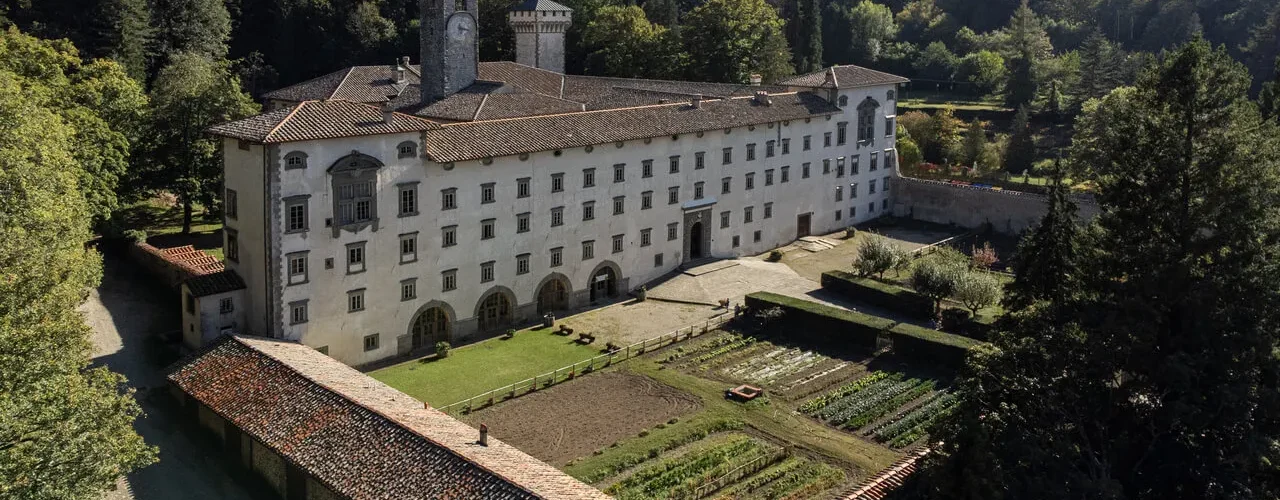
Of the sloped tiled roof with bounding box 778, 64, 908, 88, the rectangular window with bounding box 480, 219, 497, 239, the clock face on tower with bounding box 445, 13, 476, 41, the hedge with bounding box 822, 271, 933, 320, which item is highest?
the clock face on tower with bounding box 445, 13, 476, 41

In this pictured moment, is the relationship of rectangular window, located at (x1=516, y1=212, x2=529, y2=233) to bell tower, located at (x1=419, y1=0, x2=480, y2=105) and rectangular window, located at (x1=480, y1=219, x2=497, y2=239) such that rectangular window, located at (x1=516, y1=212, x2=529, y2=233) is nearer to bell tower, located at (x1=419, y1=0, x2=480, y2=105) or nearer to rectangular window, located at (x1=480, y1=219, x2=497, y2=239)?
rectangular window, located at (x1=480, y1=219, x2=497, y2=239)

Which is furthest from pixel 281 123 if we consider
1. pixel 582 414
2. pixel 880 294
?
pixel 880 294

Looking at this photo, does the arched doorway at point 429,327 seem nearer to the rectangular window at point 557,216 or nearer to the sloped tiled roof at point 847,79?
the rectangular window at point 557,216

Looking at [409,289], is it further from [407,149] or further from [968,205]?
[968,205]

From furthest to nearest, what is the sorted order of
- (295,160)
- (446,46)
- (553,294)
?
(446,46) < (553,294) < (295,160)

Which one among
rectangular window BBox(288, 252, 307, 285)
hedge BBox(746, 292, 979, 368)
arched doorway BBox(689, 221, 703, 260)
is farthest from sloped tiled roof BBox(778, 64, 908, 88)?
rectangular window BBox(288, 252, 307, 285)

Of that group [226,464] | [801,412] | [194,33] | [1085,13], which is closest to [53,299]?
[226,464]

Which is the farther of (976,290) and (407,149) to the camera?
(976,290)
